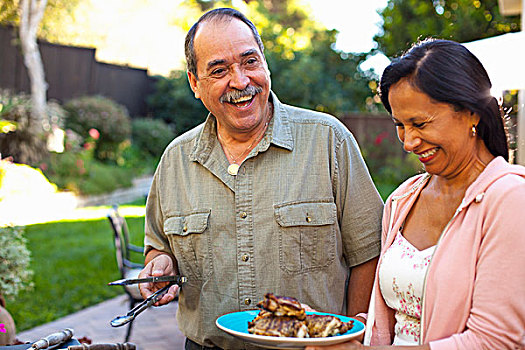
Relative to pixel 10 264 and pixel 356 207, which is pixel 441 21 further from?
pixel 356 207

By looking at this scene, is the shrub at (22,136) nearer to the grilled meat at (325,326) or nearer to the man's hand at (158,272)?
the man's hand at (158,272)

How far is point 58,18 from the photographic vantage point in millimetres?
17453

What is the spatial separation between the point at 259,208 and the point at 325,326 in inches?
26.5

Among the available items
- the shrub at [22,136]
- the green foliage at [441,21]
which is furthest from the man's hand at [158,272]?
the shrub at [22,136]

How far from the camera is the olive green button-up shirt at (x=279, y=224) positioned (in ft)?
7.13

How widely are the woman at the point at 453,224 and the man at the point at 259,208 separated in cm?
32

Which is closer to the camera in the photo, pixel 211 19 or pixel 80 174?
pixel 211 19

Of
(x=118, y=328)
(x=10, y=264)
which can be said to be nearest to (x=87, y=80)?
(x=118, y=328)

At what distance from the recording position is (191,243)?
Result: 2303mm

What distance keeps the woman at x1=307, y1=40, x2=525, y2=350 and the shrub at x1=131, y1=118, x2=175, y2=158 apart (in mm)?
14051

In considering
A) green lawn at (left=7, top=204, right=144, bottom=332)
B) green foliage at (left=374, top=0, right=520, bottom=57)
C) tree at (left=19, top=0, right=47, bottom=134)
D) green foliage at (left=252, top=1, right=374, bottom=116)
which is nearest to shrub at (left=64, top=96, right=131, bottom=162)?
tree at (left=19, top=0, right=47, bottom=134)

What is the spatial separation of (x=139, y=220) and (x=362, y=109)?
32.2 ft

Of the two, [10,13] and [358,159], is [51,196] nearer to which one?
[10,13]

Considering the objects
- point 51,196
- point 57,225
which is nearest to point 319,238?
point 57,225
